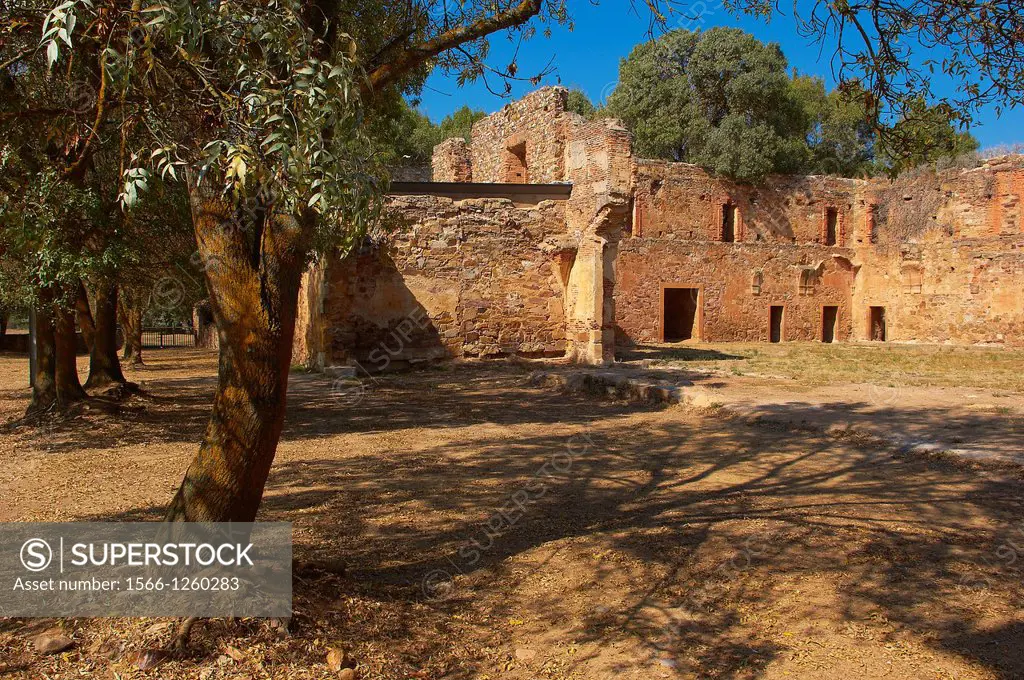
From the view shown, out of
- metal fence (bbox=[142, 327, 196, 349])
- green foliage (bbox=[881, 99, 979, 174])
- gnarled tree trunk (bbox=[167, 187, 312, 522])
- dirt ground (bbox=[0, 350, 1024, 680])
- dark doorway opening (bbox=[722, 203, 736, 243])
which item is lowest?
dirt ground (bbox=[0, 350, 1024, 680])

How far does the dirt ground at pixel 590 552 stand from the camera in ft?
11.0

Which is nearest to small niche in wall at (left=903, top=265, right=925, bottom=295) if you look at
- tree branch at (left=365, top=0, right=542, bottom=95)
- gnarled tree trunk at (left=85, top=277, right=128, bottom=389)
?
gnarled tree trunk at (left=85, top=277, right=128, bottom=389)

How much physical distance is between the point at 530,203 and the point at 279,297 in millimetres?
14521

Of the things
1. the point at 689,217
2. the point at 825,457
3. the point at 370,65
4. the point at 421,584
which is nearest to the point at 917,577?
the point at 421,584

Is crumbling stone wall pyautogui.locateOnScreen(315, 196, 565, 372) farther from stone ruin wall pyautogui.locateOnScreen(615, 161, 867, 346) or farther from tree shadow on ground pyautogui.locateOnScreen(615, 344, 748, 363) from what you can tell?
stone ruin wall pyautogui.locateOnScreen(615, 161, 867, 346)

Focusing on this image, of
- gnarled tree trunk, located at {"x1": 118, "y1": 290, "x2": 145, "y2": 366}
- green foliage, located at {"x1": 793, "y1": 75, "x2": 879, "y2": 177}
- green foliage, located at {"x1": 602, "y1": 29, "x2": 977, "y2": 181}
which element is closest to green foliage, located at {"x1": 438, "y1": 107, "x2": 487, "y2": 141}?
green foliage, located at {"x1": 602, "y1": 29, "x2": 977, "y2": 181}

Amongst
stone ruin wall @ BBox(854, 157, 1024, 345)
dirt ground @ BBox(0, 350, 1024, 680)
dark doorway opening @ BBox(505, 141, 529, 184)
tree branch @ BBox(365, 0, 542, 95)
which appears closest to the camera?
dirt ground @ BBox(0, 350, 1024, 680)

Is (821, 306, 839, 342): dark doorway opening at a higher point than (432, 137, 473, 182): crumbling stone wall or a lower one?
lower

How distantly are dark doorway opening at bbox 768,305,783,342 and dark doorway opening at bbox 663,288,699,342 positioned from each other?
3.48 m

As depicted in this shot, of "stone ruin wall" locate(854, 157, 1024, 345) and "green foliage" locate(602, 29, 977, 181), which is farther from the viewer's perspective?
"green foliage" locate(602, 29, 977, 181)

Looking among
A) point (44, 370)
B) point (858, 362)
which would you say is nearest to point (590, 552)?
point (44, 370)

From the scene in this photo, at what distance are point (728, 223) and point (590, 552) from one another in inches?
1029

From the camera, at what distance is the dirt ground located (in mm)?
3338

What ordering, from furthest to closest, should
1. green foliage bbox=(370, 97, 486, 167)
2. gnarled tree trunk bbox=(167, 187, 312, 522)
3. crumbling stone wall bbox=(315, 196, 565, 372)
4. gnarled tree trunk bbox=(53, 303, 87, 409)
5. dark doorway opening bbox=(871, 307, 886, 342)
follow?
green foliage bbox=(370, 97, 486, 167), dark doorway opening bbox=(871, 307, 886, 342), crumbling stone wall bbox=(315, 196, 565, 372), gnarled tree trunk bbox=(53, 303, 87, 409), gnarled tree trunk bbox=(167, 187, 312, 522)
